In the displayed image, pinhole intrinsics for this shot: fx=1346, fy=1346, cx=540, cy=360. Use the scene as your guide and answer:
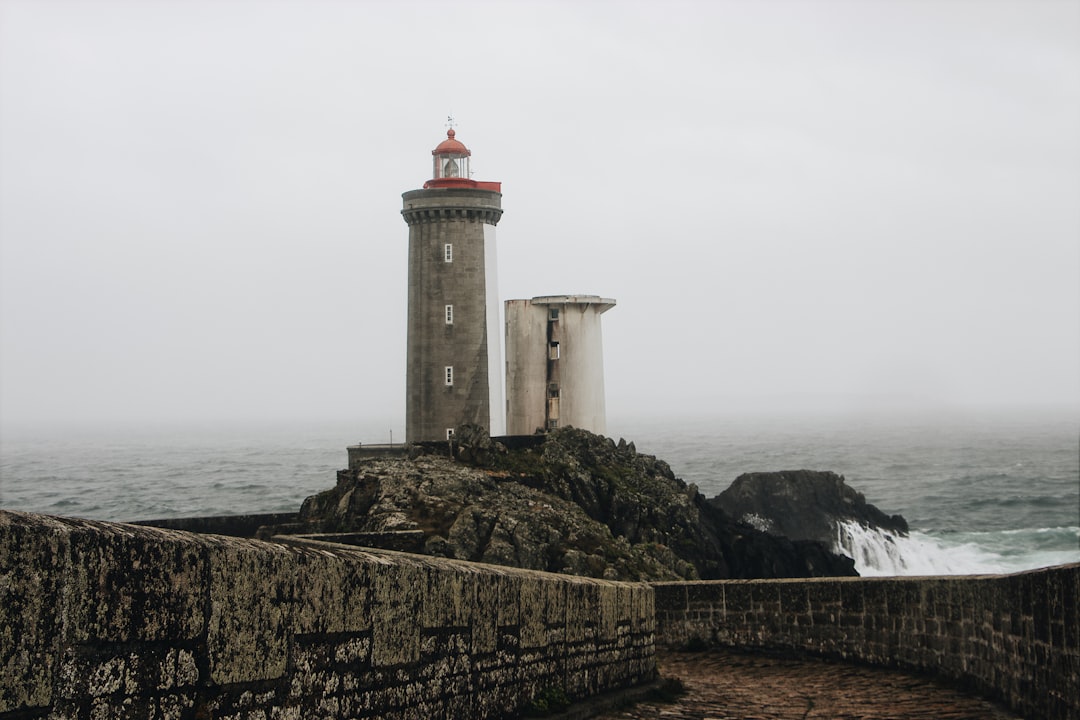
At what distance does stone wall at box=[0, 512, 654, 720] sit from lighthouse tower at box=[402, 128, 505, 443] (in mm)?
32198

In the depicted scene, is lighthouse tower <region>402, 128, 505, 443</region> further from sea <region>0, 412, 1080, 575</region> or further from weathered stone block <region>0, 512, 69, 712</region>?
weathered stone block <region>0, 512, 69, 712</region>

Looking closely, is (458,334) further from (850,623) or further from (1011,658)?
(1011,658)

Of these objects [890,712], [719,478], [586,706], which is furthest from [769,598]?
[719,478]

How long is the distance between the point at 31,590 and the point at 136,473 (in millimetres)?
119784

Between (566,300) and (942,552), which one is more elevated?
(566,300)

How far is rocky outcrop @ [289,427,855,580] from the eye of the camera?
1131 inches

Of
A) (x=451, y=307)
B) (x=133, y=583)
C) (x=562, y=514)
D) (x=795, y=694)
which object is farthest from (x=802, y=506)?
(x=133, y=583)

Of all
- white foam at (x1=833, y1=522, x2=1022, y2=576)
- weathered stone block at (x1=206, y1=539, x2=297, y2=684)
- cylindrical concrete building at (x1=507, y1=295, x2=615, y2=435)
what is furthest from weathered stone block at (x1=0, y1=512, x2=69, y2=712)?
white foam at (x1=833, y1=522, x2=1022, y2=576)

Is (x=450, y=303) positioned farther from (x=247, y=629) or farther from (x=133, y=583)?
(x=133, y=583)

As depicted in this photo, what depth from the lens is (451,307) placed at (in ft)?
136

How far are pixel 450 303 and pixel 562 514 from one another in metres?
11.5

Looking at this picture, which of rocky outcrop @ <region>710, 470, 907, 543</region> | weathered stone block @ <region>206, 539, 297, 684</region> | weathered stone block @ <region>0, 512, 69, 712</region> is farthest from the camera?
rocky outcrop @ <region>710, 470, 907, 543</region>

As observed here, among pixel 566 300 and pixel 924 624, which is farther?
pixel 566 300

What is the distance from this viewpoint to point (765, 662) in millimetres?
14680
